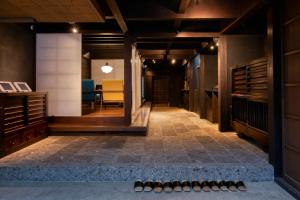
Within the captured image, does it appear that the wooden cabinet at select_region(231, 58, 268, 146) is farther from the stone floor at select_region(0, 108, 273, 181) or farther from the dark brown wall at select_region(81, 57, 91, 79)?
the dark brown wall at select_region(81, 57, 91, 79)

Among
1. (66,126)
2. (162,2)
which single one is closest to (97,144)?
(66,126)

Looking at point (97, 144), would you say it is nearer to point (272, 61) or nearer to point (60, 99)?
point (60, 99)

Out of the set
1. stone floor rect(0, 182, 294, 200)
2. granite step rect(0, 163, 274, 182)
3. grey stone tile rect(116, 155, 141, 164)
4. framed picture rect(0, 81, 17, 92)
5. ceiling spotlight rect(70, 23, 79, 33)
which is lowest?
stone floor rect(0, 182, 294, 200)

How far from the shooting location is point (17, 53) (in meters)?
5.00

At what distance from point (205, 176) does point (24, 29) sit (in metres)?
4.73

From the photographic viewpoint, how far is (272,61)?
3100 millimetres

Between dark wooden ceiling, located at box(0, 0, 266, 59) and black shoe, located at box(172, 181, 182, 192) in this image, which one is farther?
dark wooden ceiling, located at box(0, 0, 266, 59)

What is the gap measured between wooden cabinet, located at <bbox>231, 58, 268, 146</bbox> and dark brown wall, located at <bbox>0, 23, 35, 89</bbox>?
4483 mm

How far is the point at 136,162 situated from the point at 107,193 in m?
0.63

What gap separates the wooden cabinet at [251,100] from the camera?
383cm

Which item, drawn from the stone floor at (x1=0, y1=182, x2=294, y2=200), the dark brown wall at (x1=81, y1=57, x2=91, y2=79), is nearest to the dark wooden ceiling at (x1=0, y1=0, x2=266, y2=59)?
the stone floor at (x1=0, y1=182, x2=294, y2=200)

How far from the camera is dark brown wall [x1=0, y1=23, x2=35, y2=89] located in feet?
14.9

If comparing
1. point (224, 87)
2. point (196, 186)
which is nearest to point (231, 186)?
point (196, 186)

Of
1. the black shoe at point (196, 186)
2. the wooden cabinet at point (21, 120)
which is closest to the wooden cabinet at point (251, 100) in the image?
the black shoe at point (196, 186)
